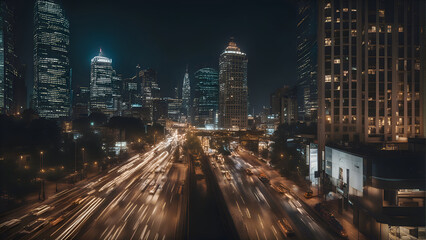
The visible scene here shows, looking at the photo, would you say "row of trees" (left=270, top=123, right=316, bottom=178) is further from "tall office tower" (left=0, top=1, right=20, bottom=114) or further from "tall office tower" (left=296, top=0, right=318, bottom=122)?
"tall office tower" (left=0, top=1, right=20, bottom=114)

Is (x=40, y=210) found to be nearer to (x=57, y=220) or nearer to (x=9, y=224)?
(x=9, y=224)

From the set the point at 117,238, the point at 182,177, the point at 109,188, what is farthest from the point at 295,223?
the point at 109,188

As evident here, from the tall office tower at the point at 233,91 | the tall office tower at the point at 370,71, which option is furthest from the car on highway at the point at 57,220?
the tall office tower at the point at 233,91

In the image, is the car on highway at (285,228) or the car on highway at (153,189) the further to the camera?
the car on highway at (153,189)

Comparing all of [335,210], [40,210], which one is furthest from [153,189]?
[335,210]

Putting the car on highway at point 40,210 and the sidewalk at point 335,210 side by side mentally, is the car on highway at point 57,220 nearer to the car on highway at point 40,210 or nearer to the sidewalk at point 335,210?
the car on highway at point 40,210

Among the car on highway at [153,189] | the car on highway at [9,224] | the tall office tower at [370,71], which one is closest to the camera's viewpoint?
the car on highway at [9,224]
